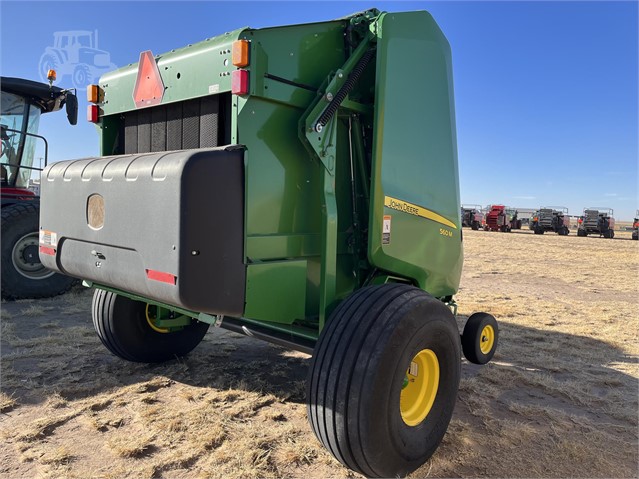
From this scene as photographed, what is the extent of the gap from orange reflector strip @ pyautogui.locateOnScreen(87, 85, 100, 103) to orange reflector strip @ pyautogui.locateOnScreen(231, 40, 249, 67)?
1447 millimetres

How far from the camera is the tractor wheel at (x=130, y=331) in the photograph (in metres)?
3.79

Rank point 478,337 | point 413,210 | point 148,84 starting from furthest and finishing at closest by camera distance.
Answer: point 478,337
point 413,210
point 148,84

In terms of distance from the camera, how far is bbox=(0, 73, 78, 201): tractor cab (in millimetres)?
6875

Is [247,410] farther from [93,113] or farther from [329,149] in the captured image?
[93,113]

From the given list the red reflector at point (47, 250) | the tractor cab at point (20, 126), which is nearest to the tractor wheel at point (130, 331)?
the red reflector at point (47, 250)

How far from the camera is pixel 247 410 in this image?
3.19 meters

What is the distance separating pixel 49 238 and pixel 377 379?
2237mm

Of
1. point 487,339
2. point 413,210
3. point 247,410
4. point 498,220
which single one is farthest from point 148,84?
point 498,220

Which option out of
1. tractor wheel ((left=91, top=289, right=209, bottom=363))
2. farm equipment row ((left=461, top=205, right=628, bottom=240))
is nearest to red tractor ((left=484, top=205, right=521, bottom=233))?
farm equipment row ((left=461, top=205, right=628, bottom=240))

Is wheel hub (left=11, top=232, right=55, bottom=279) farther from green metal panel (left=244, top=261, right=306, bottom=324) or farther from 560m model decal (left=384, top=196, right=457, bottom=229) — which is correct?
560m model decal (left=384, top=196, right=457, bottom=229)

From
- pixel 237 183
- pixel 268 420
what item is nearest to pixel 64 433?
pixel 268 420

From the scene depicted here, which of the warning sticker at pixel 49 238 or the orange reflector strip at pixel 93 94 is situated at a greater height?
the orange reflector strip at pixel 93 94

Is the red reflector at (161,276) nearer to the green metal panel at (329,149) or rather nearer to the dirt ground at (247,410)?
the green metal panel at (329,149)

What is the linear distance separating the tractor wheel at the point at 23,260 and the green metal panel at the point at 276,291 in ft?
17.1
